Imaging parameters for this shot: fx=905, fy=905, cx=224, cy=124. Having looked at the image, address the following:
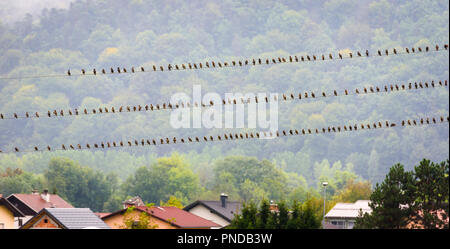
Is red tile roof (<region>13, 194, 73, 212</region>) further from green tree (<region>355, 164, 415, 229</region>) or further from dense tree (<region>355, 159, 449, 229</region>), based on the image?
dense tree (<region>355, 159, 449, 229</region>)

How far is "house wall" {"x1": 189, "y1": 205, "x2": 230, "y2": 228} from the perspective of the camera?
118675mm

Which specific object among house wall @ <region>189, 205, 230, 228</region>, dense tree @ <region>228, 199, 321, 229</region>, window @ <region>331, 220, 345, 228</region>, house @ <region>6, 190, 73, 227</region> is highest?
house @ <region>6, 190, 73, 227</region>

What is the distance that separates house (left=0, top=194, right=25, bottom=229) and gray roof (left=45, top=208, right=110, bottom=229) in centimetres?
2178

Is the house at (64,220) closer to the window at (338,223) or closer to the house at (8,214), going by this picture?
the house at (8,214)

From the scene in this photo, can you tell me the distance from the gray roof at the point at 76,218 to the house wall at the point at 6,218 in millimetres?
21425

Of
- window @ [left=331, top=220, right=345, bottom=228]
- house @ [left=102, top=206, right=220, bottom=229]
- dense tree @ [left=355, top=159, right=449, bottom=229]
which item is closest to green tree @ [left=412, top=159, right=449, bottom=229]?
dense tree @ [left=355, top=159, right=449, bottom=229]

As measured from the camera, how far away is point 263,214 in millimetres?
79812

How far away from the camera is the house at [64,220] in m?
83.7

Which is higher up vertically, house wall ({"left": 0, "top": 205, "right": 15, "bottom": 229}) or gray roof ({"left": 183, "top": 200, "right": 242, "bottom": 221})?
gray roof ({"left": 183, "top": 200, "right": 242, "bottom": 221})

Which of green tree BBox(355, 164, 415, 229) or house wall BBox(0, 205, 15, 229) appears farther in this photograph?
house wall BBox(0, 205, 15, 229)

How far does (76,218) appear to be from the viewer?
283 ft
